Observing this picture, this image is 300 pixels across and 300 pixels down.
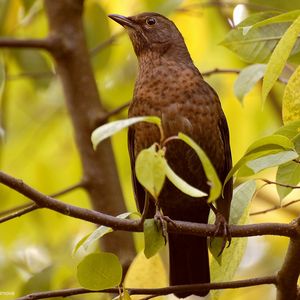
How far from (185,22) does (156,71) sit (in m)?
1.00

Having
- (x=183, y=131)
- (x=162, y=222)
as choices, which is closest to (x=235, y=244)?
(x=162, y=222)

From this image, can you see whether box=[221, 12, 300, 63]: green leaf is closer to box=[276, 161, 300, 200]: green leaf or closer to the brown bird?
the brown bird

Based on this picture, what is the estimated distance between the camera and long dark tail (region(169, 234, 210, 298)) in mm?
3947

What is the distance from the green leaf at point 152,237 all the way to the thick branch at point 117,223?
38 millimetres

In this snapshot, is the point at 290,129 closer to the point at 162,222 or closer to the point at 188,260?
the point at 162,222

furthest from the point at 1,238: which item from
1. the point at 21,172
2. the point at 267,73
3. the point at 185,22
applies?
the point at 267,73

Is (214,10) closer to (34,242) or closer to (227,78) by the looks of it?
(227,78)

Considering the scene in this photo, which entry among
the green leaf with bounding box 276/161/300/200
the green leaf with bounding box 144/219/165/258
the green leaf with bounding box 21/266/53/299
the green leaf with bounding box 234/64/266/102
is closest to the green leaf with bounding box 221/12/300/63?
the green leaf with bounding box 234/64/266/102

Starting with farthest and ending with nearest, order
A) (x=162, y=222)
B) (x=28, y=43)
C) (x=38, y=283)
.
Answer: (x=28, y=43)
(x=38, y=283)
(x=162, y=222)

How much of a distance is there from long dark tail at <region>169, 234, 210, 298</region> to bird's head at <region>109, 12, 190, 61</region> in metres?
0.89

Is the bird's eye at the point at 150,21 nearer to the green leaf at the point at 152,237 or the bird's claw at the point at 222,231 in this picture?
the bird's claw at the point at 222,231

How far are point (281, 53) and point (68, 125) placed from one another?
3.23m

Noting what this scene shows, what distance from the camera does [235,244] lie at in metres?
3.10

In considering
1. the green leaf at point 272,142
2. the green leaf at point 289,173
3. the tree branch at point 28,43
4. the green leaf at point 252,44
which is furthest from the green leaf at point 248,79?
the tree branch at point 28,43
